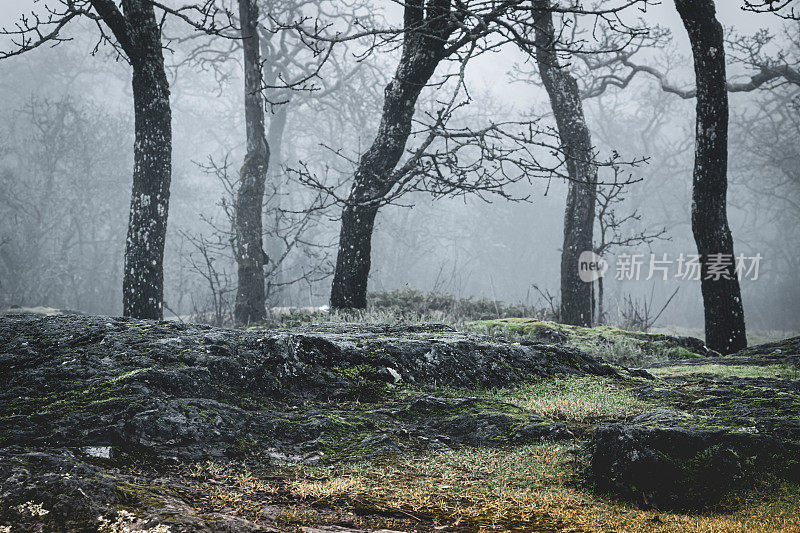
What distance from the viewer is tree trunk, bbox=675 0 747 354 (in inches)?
286

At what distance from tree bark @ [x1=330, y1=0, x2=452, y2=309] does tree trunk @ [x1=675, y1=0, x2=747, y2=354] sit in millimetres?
3328

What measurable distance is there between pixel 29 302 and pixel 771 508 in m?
27.4

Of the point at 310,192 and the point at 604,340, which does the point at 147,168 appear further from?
the point at 310,192

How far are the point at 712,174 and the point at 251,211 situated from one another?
8.60 metres

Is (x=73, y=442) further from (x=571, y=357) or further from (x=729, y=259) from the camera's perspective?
(x=729, y=259)

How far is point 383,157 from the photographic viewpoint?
28.2 feet

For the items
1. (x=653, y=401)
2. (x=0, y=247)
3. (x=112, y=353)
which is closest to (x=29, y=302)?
(x=0, y=247)

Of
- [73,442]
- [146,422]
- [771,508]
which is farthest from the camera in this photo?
[146,422]

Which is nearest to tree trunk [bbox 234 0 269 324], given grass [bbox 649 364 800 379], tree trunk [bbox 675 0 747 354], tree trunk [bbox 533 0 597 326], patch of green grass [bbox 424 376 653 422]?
tree trunk [bbox 533 0 597 326]

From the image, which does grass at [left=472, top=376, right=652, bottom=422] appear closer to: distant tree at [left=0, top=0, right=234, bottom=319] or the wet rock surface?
the wet rock surface

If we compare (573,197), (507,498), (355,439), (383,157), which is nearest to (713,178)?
(573,197)

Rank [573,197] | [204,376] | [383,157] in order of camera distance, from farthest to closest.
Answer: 1. [573,197]
2. [383,157]
3. [204,376]

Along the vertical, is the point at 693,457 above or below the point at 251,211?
below

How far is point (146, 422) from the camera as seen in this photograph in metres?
2.12
